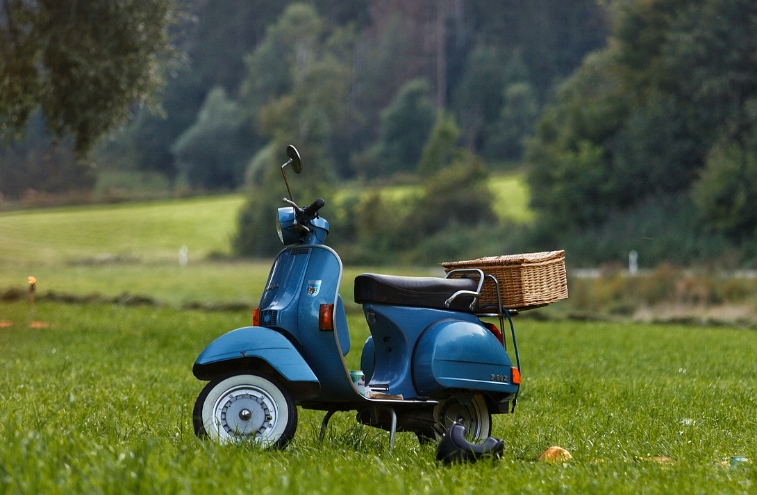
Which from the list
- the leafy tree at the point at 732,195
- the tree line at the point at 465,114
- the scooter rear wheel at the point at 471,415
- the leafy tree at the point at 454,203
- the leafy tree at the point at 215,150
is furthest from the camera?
the leafy tree at the point at 215,150

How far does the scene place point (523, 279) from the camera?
6.62m

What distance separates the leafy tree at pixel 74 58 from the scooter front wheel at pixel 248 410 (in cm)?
1298

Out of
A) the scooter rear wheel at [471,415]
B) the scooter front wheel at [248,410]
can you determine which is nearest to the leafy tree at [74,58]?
the scooter rear wheel at [471,415]

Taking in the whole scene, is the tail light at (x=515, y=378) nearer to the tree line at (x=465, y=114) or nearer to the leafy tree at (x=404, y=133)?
the tree line at (x=465, y=114)

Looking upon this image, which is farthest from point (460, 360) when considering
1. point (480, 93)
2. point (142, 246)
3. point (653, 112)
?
point (480, 93)

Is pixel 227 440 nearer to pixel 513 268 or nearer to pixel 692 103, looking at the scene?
pixel 513 268

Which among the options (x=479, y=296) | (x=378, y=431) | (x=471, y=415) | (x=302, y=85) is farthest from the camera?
(x=302, y=85)

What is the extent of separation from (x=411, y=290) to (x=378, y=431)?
112 cm

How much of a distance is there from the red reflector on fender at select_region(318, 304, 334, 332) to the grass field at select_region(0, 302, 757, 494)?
0.67 meters

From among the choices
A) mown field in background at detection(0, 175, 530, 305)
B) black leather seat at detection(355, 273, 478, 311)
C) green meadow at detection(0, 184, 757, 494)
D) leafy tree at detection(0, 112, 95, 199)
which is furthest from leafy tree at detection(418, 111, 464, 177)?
black leather seat at detection(355, 273, 478, 311)

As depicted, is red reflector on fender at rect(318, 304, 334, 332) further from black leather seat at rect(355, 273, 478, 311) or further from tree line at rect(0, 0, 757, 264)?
tree line at rect(0, 0, 757, 264)

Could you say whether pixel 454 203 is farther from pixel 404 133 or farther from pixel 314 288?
pixel 314 288

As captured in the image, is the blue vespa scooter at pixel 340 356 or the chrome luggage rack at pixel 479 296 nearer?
the blue vespa scooter at pixel 340 356

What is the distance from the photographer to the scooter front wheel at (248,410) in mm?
5812
